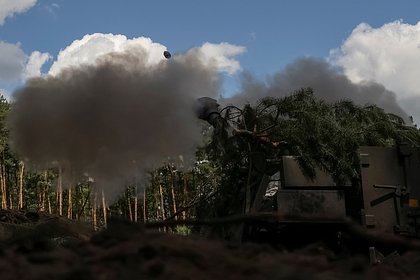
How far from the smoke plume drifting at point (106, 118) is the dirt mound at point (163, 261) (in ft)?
22.5

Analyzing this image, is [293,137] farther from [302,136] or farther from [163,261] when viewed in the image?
[163,261]

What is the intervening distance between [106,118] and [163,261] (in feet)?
24.3

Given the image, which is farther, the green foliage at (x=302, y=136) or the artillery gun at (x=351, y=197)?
the green foliage at (x=302, y=136)

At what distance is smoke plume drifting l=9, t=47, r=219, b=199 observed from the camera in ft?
30.0

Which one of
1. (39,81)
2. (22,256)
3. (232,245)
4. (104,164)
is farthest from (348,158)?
(22,256)

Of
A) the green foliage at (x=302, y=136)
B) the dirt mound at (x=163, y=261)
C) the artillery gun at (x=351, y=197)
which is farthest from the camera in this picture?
the green foliage at (x=302, y=136)

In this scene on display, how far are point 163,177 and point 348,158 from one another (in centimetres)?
2887

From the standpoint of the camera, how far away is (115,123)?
9336 millimetres

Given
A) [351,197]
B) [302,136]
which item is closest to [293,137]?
[302,136]

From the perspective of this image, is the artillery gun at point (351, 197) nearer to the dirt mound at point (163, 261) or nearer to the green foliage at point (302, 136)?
the green foliage at point (302, 136)

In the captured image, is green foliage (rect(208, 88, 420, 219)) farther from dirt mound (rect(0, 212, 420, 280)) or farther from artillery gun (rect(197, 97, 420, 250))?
dirt mound (rect(0, 212, 420, 280))

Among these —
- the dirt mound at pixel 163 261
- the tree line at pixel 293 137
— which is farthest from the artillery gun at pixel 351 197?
the dirt mound at pixel 163 261

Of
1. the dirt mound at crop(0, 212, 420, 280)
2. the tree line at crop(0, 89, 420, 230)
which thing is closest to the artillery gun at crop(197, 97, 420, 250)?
the tree line at crop(0, 89, 420, 230)

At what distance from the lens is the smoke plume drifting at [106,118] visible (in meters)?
9.15
